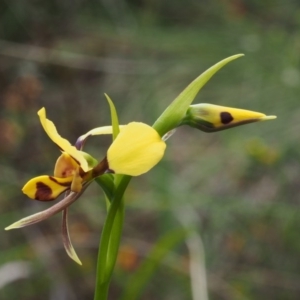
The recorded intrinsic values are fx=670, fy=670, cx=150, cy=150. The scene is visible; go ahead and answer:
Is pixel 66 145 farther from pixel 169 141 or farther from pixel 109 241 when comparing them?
pixel 169 141

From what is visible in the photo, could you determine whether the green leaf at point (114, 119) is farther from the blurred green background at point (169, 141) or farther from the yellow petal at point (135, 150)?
the blurred green background at point (169, 141)

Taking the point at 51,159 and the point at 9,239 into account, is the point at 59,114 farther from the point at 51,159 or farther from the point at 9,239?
the point at 9,239

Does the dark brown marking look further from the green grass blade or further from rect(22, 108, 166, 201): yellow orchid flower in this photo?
the green grass blade

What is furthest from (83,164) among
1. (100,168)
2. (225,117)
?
(225,117)

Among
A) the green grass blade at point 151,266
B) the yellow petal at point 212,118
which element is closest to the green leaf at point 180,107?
the yellow petal at point 212,118

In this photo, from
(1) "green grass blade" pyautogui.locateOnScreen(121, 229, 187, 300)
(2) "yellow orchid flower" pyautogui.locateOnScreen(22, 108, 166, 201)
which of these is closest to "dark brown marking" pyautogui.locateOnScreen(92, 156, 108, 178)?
(2) "yellow orchid flower" pyautogui.locateOnScreen(22, 108, 166, 201)

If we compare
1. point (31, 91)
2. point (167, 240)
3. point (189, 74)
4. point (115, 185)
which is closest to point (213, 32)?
point (189, 74)

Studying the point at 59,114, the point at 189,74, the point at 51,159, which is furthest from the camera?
the point at 59,114
